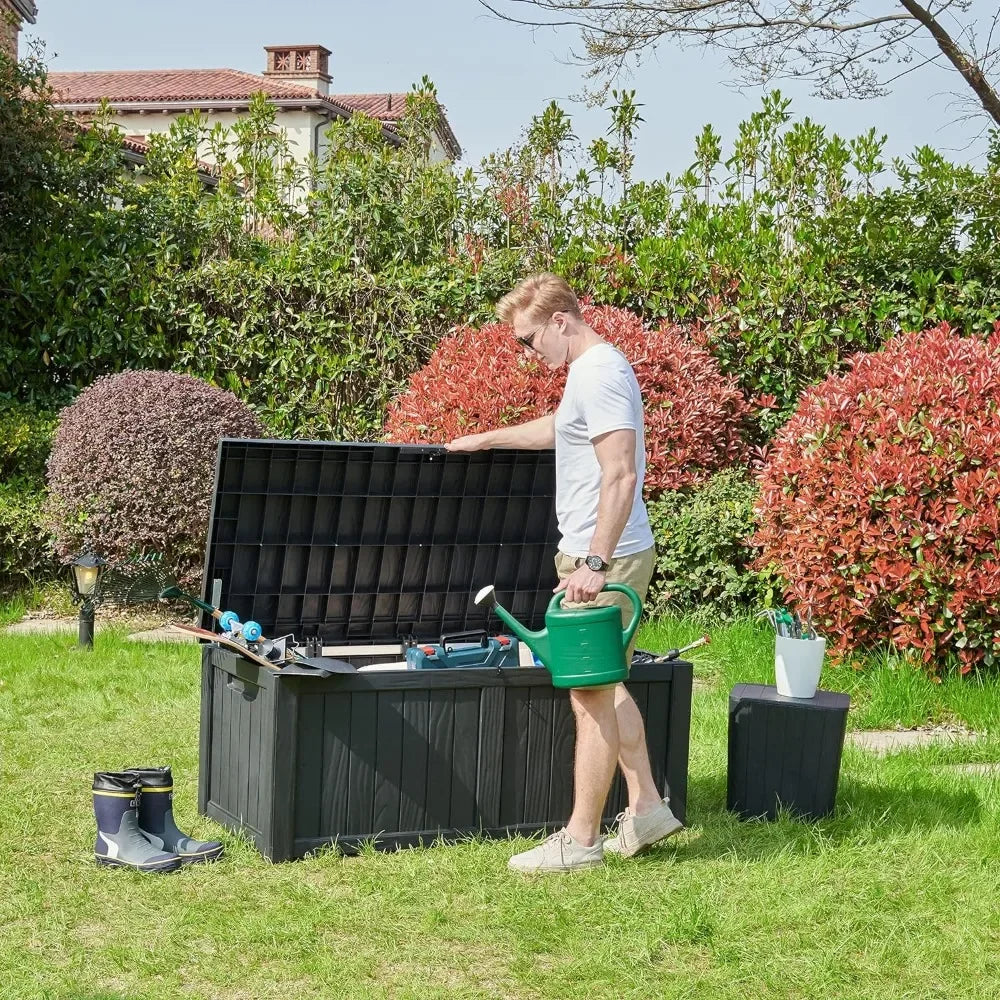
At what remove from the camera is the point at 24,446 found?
9.66 metres

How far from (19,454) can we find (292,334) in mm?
2299

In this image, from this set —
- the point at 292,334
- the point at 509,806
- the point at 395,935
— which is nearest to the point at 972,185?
the point at 292,334

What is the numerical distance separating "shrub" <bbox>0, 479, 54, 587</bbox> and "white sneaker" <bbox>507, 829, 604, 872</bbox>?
Answer: 18.9 ft

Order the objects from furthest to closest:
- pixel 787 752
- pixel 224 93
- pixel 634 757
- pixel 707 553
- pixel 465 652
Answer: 1. pixel 224 93
2. pixel 707 553
3. pixel 465 652
4. pixel 787 752
5. pixel 634 757

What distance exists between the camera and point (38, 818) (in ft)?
15.4

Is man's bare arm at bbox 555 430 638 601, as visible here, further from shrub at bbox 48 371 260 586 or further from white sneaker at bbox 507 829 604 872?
shrub at bbox 48 371 260 586

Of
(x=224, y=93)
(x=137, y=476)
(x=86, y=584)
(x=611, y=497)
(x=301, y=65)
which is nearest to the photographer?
(x=611, y=497)

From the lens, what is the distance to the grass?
346cm

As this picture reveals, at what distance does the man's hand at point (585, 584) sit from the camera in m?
4.10

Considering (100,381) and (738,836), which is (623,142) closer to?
(100,381)

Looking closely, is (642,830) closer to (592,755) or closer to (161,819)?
(592,755)

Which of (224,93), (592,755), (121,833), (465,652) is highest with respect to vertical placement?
(224,93)

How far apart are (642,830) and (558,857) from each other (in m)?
0.33

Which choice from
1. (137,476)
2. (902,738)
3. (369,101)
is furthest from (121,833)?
(369,101)
